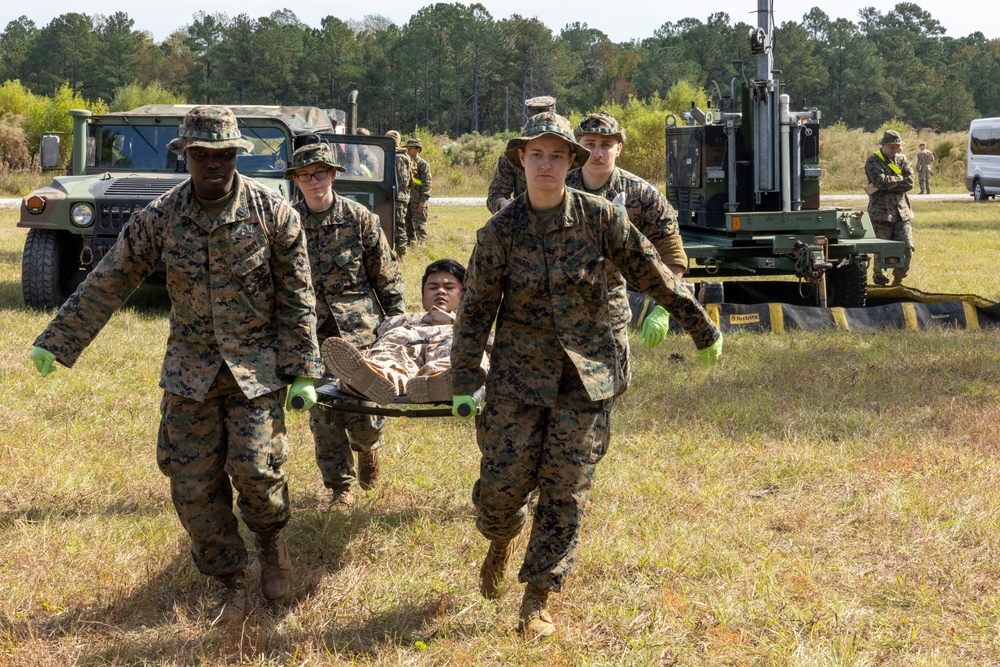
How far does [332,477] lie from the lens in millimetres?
5297

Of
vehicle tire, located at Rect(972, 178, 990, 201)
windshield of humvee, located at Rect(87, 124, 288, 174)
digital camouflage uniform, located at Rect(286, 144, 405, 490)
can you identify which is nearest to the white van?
vehicle tire, located at Rect(972, 178, 990, 201)

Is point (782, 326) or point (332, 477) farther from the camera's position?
point (782, 326)

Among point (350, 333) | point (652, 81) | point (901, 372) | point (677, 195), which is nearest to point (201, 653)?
point (350, 333)

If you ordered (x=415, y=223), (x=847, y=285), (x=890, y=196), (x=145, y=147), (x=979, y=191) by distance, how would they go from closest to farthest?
(x=847, y=285) < (x=145, y=147) < (x=890, y=196) < (x=415, y=223) < (x=979, y=191)

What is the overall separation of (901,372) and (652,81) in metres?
70.2

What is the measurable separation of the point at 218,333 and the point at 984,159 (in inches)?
1255

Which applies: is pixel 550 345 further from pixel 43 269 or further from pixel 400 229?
pixel 400 229

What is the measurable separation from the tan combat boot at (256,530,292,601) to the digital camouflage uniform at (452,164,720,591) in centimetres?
83

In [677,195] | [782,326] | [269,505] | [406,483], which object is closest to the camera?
[269,505]

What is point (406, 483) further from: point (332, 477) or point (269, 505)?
point (269, 505)

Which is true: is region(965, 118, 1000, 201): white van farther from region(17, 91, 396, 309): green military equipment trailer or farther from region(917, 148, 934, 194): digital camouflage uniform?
region(17, 91, 396, 309): green military equipment trailer

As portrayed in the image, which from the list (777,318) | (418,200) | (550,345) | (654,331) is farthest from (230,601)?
(418,200)

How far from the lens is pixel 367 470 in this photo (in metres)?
5.58

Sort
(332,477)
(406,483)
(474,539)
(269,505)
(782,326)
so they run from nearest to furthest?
(269,505), (474,539), (332,477), (406,483), (782,326)
